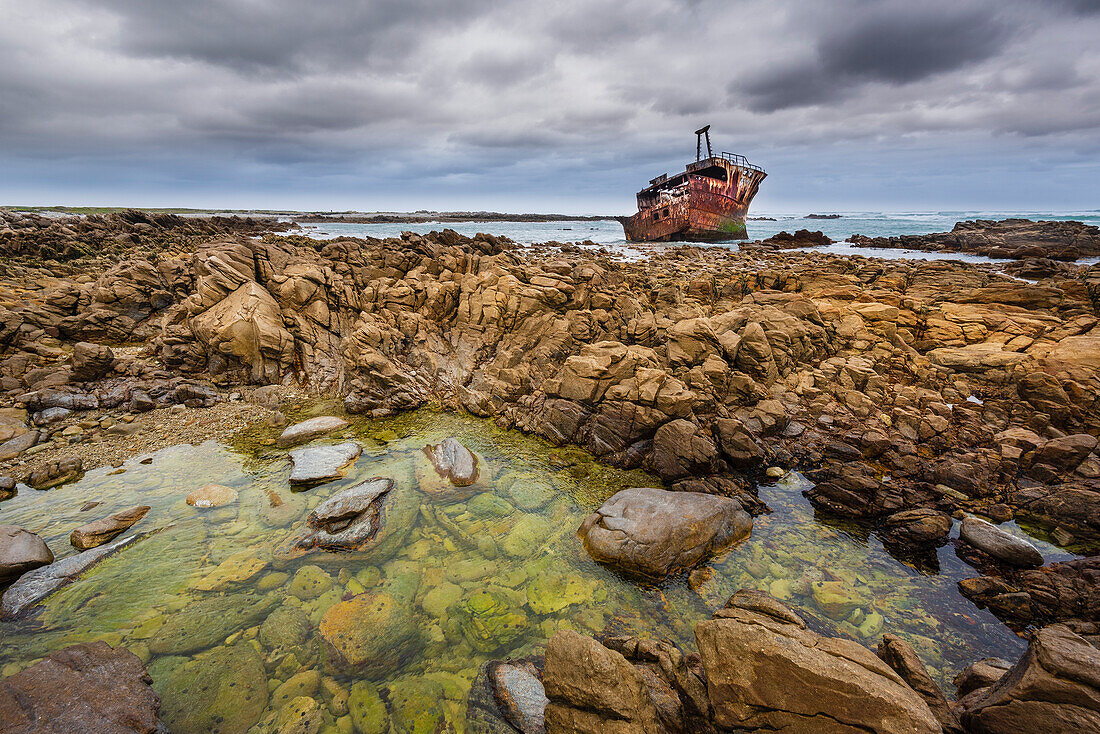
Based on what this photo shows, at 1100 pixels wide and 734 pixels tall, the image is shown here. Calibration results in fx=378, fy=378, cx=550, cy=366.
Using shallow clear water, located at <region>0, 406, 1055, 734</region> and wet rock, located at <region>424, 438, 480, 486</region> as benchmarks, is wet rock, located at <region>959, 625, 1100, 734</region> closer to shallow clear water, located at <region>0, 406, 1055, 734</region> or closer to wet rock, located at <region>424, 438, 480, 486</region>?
shallow clear water, located at <region>0, 406, 1055, 734</region>

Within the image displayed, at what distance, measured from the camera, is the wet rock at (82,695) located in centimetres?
435

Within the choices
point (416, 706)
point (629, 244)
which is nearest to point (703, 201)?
point (629, 244)

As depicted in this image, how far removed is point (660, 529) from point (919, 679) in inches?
165

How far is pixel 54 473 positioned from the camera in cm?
964

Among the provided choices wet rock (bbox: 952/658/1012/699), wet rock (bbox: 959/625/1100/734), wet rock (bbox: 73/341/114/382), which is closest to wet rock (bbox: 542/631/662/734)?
wet rock (bbox: 959/625/1100/734)

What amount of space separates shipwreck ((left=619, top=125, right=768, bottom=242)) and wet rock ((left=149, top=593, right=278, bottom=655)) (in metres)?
65.9

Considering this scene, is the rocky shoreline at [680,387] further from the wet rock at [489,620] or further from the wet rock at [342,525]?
the wet rock at [489,620]

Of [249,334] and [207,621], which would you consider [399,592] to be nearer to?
[207,621]

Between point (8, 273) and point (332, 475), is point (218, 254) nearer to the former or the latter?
point (332, 475)

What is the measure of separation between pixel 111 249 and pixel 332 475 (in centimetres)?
4329

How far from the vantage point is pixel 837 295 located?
19203mm

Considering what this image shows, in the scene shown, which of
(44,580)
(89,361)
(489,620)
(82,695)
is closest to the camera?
(82,695)

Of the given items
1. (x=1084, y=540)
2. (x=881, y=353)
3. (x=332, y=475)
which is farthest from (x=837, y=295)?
(x=332, y=475)

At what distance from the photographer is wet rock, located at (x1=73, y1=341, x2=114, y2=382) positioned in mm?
13281
